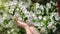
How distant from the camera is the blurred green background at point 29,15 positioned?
1.37 metres

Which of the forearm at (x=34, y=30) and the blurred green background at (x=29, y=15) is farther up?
the blurred green background at (x=29, y=15)

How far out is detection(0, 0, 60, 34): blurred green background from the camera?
137 cm

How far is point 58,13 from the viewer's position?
143 centimetres

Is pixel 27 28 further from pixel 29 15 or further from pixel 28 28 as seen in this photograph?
pixel 29 15

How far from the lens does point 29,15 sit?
1.42 m

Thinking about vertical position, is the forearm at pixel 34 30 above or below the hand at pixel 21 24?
below

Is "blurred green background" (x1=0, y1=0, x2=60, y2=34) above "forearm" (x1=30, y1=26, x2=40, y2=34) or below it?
above

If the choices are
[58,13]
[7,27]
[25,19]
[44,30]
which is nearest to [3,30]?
[7,27]

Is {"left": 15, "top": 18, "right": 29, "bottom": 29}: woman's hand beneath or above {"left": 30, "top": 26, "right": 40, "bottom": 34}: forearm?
above

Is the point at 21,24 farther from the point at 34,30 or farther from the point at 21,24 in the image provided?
the point at 34,30

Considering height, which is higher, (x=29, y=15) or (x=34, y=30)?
(x=29, y=15)

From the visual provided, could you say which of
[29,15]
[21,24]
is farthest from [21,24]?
[29,15]

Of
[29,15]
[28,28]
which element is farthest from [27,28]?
[29,15]

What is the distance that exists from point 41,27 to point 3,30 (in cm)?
29
